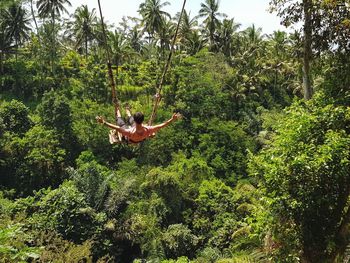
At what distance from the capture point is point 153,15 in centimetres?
4203

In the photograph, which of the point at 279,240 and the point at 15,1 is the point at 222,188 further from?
the point at 15,1

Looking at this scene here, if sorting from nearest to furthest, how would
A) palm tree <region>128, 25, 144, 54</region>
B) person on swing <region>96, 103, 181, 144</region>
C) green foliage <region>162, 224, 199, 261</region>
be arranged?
person on swing <region>96, 103, 181, 144</region>, green foliage <region>162, 224, 199, 261</region>, palm tree <region>128, 25, 144, 54</region>

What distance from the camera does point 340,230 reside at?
9312mm

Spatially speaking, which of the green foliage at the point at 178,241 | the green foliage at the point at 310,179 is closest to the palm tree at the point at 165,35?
the green foliage at the point at 178,241

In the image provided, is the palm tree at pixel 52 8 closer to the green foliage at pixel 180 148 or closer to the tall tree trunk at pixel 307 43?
the green foliage at pixel 180 148

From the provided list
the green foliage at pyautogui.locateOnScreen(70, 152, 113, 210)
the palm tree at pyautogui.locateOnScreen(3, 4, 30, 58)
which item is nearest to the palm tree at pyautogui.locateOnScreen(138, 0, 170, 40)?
the palm tree at pyautogui.locateOnScreen(3, 4, 30, 58)

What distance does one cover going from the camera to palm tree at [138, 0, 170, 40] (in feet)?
138

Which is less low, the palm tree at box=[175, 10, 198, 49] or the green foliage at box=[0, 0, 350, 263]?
the palm tree at box=[175, 10, 198, 49]

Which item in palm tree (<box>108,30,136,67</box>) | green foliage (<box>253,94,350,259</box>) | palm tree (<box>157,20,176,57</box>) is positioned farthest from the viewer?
palm tree (<box>157,20,176,57</box>)

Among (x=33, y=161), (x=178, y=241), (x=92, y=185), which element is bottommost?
(x=178, y=241)

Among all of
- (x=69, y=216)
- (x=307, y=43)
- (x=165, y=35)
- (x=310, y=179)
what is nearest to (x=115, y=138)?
(x=310, y=179)

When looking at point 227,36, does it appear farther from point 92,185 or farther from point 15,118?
point 92,185

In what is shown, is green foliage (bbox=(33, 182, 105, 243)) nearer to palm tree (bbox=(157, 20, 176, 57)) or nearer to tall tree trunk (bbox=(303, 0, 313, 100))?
tall tree trunk (bbox=(303, 0, 313, 100))

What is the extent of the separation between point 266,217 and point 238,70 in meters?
34.2
